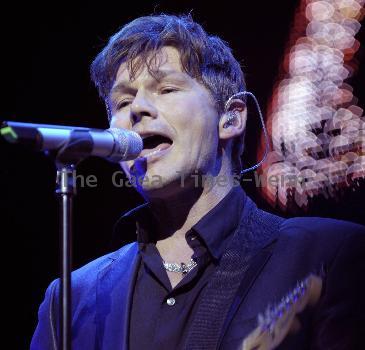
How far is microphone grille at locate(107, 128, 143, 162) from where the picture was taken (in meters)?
1.62

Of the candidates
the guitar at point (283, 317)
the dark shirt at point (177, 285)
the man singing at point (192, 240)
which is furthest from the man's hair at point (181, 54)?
the guitar at point (283, 317)

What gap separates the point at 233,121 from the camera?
245 cm

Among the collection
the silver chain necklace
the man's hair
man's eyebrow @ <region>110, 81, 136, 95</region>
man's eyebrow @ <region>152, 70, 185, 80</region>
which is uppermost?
the man's hair

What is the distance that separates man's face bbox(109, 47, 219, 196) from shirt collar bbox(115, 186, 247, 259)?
0.16m

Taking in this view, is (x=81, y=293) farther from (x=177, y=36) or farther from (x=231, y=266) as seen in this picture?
(x=177, y=36)

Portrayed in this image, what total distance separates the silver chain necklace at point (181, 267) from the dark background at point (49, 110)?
4.87 feet

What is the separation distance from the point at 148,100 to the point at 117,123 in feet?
0.55

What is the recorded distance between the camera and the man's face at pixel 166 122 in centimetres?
211

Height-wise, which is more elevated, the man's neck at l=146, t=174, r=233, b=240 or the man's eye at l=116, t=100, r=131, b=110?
the man's eye at l=116, t=100, r=131, b=110

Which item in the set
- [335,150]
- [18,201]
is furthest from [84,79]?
[335,150]

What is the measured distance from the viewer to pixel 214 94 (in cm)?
238

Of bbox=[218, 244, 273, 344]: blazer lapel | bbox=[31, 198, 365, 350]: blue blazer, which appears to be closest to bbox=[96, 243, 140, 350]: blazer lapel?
bbox=[31, 198, 365, 350]: blue blazer

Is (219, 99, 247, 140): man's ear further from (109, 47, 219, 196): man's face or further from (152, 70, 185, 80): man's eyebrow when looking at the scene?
(152, 70, 185, 80): man's eyebrow

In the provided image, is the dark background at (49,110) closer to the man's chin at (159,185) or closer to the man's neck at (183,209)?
the man's neck at (183,209)
